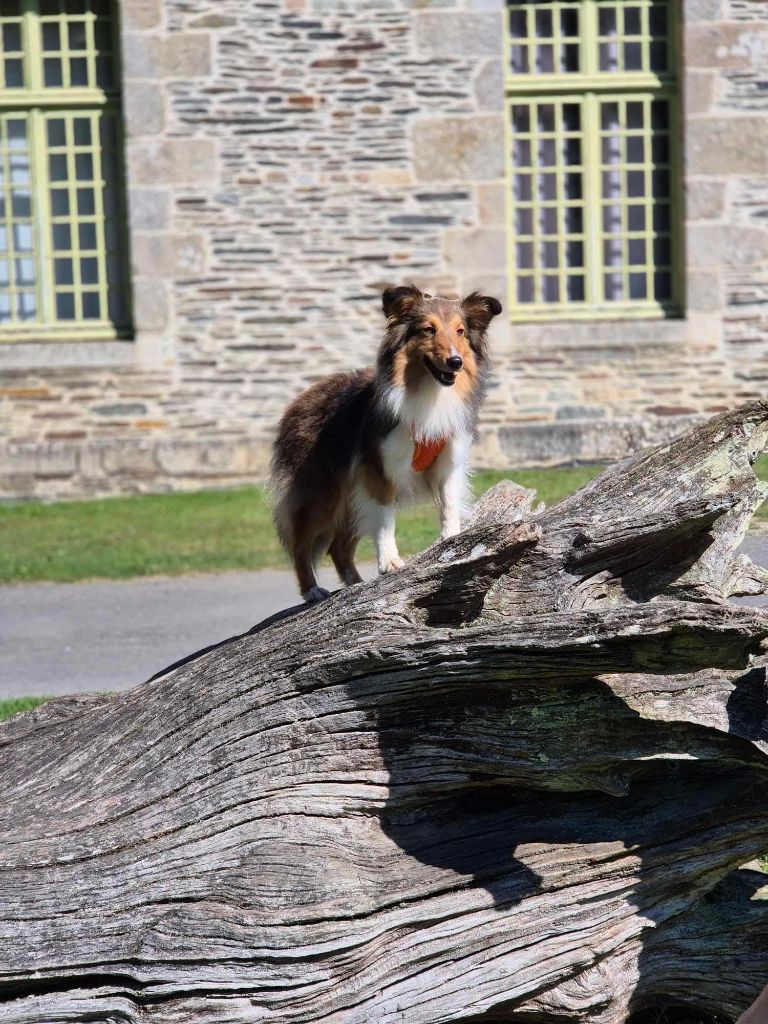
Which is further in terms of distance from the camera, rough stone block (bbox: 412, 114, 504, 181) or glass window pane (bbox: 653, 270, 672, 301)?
glass window pane (bbox: 653, 270, 672, 301)

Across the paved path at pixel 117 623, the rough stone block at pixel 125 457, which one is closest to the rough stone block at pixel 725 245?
the rough stone block at pixel 125 457

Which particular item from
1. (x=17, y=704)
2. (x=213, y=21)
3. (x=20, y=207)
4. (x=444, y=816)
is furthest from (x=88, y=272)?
(x=444, y=816)

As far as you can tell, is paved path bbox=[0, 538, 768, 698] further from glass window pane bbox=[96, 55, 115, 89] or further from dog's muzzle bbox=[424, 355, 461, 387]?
glass window pane bbox=[96, 55, 115, 89]

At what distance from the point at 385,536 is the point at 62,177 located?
12.2m

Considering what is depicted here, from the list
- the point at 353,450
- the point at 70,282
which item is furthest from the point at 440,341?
the point at 70,282

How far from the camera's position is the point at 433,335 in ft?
18.0

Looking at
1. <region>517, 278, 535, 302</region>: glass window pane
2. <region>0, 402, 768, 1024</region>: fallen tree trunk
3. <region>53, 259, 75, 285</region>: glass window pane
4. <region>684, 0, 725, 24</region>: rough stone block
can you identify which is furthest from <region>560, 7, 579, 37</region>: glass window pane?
<region>0, 402, 768, 1024</region>: fallen tree trunk

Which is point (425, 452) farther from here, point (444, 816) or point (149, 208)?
point (149, 208)

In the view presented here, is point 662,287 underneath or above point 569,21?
underneath

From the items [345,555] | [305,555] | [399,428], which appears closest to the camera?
[399,428]

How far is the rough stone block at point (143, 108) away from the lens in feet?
51.1

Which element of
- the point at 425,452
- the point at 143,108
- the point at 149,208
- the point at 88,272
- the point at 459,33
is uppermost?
the point at 459,33

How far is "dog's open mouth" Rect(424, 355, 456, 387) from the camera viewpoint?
5.41 meters

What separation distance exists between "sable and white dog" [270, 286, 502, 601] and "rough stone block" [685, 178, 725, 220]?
1109cm
